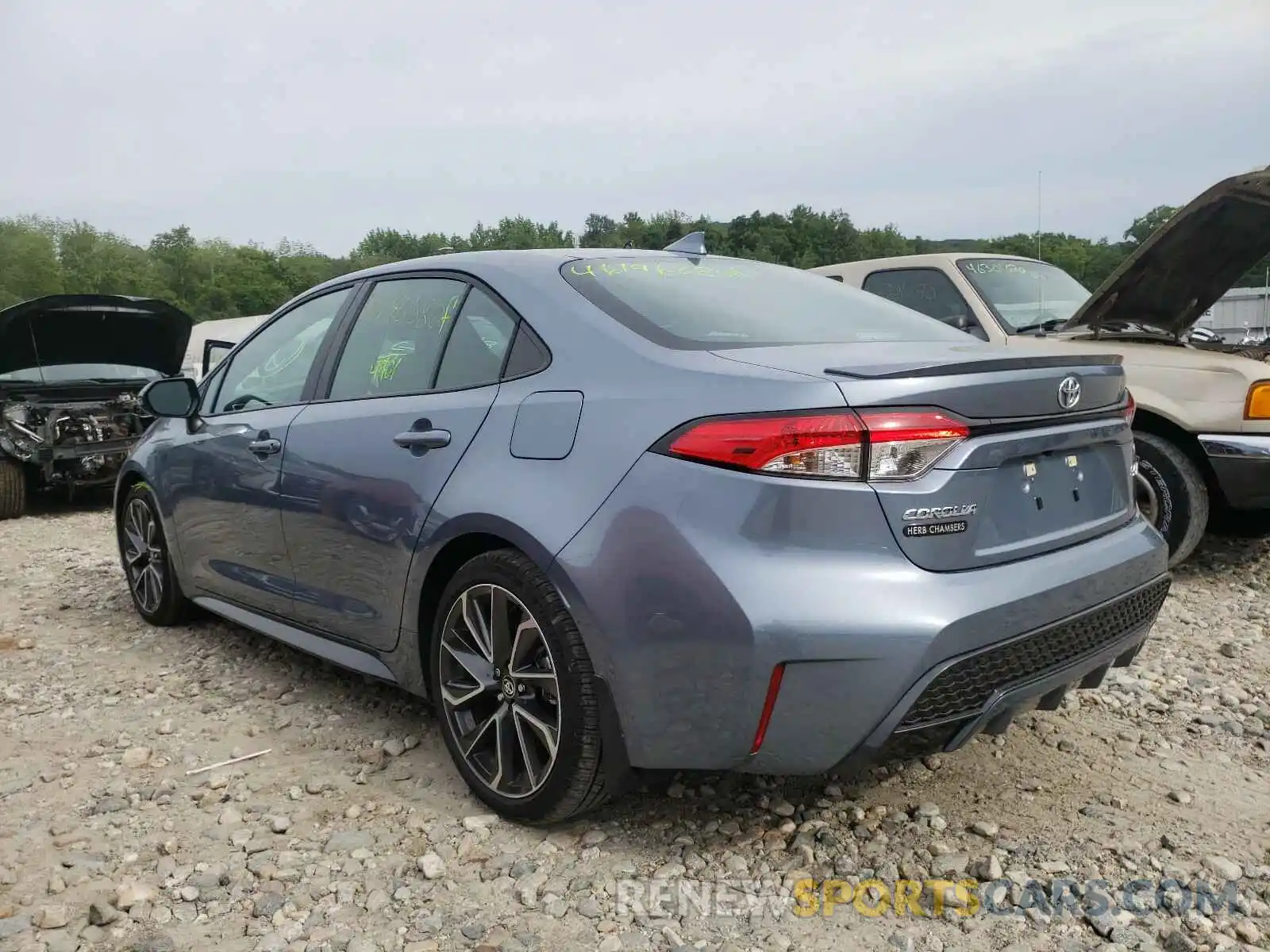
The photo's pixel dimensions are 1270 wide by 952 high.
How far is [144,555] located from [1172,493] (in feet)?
16.0

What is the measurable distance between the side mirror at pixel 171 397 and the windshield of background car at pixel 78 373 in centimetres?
526

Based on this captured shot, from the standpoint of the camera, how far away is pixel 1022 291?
6.01 meters

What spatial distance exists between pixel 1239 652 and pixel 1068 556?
2111mm

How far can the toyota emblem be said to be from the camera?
93.0 inches

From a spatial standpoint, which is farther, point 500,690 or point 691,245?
point 691,245

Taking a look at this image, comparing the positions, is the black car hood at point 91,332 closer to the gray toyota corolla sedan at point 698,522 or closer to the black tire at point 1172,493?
the gray toyota corolla sedan at point 698,522

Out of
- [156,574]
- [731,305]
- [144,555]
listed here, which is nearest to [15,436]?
[144,555]

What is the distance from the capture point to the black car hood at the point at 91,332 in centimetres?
807

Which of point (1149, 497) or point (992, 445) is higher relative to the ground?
point (992, 445)

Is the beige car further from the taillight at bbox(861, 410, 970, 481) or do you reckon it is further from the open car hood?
the taillight at bbox(861, 410, 970, 481)

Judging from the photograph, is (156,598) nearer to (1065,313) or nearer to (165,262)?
(1065,313)

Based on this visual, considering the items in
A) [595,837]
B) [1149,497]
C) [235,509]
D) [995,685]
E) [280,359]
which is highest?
[280,359]

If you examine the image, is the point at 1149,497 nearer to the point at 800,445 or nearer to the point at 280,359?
the point at 800,445

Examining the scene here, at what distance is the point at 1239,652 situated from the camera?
388cm
